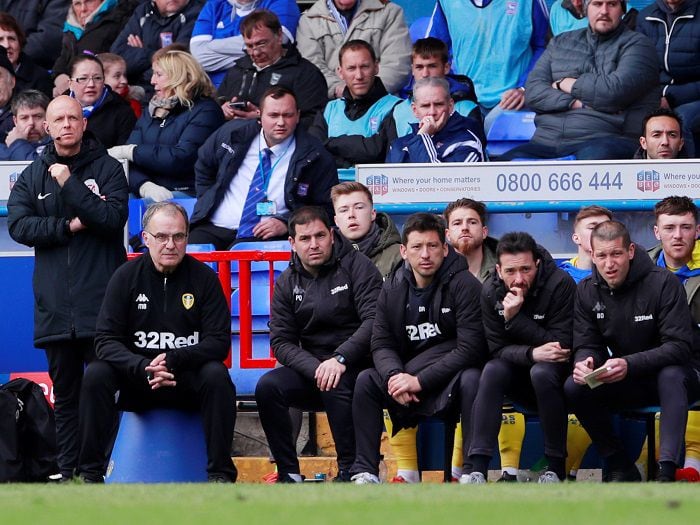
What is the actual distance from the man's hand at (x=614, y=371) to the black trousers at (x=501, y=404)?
0.99ft

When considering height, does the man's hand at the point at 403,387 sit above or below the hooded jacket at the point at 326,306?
below

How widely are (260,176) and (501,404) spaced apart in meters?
3.34

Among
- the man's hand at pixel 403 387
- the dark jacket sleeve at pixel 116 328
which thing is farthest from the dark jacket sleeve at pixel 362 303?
the dark jacket sleeve at pixel 116 328

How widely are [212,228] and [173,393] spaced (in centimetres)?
245

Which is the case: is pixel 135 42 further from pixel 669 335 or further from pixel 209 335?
pixel 669 335

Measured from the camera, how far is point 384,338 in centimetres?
846

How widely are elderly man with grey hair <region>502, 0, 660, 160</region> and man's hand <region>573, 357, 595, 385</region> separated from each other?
126 inches

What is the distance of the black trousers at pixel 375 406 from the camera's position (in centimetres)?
816

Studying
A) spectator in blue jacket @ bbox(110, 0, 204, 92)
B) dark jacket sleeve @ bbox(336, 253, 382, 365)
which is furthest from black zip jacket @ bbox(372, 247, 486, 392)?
spectator in blue jacket @ bbox(110, 0, 204, 92)

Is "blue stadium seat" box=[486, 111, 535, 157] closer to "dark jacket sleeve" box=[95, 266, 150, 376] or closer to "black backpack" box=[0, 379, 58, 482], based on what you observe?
"dark jacket sleeve" box=[95, 266, 150, 376]

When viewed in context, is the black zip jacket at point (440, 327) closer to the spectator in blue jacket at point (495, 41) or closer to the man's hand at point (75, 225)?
the man's hand at point (75, 225)

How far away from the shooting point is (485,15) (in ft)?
40.7

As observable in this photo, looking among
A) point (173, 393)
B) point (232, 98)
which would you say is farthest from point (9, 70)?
point (173, 393)

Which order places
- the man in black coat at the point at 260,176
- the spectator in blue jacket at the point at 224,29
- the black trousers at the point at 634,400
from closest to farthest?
the black trousers at the point at 634,400, the man in black coat at the point at 260,176, the spectator in blue jacket at the point at 224,29
